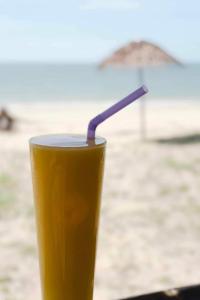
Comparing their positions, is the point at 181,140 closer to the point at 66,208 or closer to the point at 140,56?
the point at 140,56

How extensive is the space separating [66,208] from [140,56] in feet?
14.5

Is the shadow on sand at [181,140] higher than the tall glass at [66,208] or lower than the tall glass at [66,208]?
lower

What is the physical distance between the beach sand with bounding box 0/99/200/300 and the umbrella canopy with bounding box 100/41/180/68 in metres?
0.84

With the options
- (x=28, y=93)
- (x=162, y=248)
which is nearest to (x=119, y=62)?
(x=162, y=248)

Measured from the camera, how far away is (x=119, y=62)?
506 cm

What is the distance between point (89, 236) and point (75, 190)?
2.7 inches

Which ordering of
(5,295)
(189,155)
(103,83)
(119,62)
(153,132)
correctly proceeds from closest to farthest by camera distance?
(5,295) → (189,155) → (119,62) → (153,132) → (103,83)

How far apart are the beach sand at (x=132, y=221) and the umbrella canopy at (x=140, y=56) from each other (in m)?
0.84

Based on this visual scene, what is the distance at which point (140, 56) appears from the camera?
4918 mm

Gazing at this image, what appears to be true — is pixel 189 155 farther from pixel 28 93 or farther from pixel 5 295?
pixel 28 93

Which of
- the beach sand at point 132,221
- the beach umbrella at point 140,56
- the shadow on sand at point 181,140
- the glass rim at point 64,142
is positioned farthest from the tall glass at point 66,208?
the shadow on sand at point 181,140

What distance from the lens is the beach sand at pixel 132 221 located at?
223 cm

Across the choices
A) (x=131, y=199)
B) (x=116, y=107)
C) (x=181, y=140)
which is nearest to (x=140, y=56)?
(x=181, y=140)

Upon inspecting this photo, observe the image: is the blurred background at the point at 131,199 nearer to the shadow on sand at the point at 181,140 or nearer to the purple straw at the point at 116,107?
the shadow on sand at the point at 181,140
